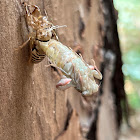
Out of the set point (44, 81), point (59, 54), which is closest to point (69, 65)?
point (59, 54)

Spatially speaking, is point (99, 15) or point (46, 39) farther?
point (99, 15)

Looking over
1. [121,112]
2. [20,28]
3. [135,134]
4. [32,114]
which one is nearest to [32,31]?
[20,28]

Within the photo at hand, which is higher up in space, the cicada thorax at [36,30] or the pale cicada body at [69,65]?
the cicada thorax at [36,30]

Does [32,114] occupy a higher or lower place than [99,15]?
lower

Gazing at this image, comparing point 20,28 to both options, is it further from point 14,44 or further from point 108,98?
point 108,98

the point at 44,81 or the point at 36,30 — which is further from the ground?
the point at 36,30

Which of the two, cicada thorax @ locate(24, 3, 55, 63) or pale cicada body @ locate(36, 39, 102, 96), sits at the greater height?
cicada thorax @ locate(24, 3, 55, 63)

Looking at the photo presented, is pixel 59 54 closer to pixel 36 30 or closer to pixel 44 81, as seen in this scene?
pixel 36 30

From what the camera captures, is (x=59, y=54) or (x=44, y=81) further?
(x=44, y=81)
